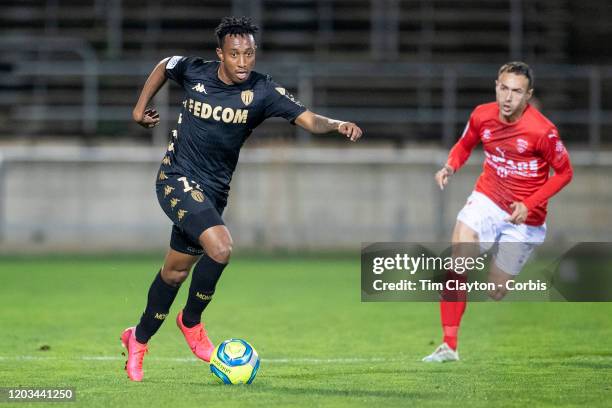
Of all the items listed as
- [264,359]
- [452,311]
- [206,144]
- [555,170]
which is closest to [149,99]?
[206,144]

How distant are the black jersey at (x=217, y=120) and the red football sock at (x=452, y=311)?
1.99 metres

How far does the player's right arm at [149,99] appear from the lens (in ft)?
24.8

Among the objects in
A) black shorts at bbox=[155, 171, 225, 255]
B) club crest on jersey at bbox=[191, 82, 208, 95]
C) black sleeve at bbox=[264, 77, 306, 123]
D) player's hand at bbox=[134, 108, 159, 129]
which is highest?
club crest on jersey at bbox=[191, 82, 208, 95]

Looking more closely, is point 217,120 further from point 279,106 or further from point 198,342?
point 198,342

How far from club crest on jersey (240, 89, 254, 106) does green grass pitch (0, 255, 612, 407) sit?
1739 millimetres

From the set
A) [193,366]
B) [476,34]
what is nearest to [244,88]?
[193,366]

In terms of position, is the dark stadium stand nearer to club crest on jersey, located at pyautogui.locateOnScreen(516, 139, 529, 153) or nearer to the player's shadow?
club crest on jersey, located at pyautogui.locateOnScreen(516, 139, 529, 153)

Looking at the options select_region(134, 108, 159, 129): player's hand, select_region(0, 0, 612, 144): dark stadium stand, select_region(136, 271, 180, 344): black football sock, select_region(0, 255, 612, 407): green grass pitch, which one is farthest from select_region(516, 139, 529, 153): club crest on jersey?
select_region(0, 0, 612, 144): dark stadium stand

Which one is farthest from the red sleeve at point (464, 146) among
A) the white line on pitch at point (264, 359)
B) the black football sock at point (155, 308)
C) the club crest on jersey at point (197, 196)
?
the black football sock at point (155, 308)

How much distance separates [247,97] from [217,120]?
0.24 meters

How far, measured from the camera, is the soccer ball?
23.1ft

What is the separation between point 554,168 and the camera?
8.49m

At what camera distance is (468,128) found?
8859 mm

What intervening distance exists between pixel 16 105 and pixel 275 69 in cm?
509
